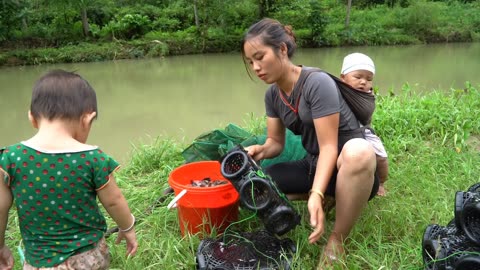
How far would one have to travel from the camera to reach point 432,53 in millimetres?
12516

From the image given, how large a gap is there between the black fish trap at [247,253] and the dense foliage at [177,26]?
425 inches

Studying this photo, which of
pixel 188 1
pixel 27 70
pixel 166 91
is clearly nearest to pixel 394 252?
pixel 166 91

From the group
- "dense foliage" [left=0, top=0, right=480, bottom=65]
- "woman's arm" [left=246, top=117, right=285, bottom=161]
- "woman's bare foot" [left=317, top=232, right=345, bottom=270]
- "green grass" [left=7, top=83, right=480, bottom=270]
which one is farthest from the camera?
"dense foliage" [left=0, top=0, right=480, bottom=65]

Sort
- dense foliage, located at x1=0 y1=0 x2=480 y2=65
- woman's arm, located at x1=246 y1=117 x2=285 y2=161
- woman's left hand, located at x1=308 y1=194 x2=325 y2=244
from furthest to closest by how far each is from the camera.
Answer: dense foliage, located at x1=0 y1=0 x2=480 y2=65 → woman's arm, located at x1=246 y1=117 x2=285 y2=161 → woman's left hand, located at x1=308 y1=194 x2=325 y2=244

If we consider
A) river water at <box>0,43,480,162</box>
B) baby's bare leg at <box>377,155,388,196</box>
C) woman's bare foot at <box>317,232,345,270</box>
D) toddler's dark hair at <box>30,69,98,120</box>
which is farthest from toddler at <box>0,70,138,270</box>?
river water at <box>0,43,480,162</box>

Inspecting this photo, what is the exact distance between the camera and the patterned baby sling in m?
1.77

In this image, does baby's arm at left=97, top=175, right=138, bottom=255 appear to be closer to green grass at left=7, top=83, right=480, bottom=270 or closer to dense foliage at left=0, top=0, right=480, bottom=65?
green grass at left=7, top=83, right=480, bottom=270

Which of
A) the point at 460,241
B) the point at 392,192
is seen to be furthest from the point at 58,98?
the point at 392,192

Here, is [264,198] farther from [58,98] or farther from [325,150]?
[58,98]

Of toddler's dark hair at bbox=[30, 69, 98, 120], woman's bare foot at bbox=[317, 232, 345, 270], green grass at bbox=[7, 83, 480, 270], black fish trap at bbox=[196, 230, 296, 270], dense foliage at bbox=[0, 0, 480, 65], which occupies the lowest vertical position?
dense foliage at bbox=[0, 0, 480, 65]

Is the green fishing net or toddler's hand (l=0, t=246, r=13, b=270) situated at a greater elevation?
toddler's hand (l=0, t=246, r=13, b=270)

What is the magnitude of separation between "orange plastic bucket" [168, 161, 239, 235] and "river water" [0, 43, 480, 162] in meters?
1.93

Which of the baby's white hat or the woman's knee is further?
the baby's white hat

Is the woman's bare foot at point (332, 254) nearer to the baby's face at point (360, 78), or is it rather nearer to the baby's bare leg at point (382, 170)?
the baby's bare leg at point (382, 170)
